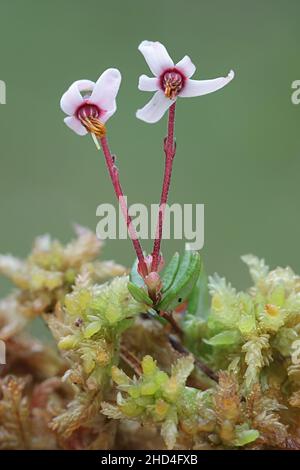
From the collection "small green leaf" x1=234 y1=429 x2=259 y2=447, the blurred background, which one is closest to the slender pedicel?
"small green leaf" x1=234 y1=429 x2=259 y2=447

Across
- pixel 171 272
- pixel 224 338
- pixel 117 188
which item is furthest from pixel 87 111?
pixel 224 338

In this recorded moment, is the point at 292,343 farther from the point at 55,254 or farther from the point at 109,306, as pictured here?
the point at 55,254

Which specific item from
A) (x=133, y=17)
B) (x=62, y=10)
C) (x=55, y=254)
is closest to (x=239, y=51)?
(x=133, y=17)

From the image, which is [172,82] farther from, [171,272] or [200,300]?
[200,300]

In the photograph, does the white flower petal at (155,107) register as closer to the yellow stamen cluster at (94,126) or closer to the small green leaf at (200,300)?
the yellow stamen cluster at (94,126)

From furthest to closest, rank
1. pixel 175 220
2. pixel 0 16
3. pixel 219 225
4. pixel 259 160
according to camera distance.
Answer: pixel 0 16 < pixel 259 160 < pixel 219 225 < pixel 175 220

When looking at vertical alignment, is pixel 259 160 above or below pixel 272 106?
below

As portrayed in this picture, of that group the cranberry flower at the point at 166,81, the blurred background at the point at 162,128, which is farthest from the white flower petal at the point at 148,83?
the blurred background at the point at 162,128
